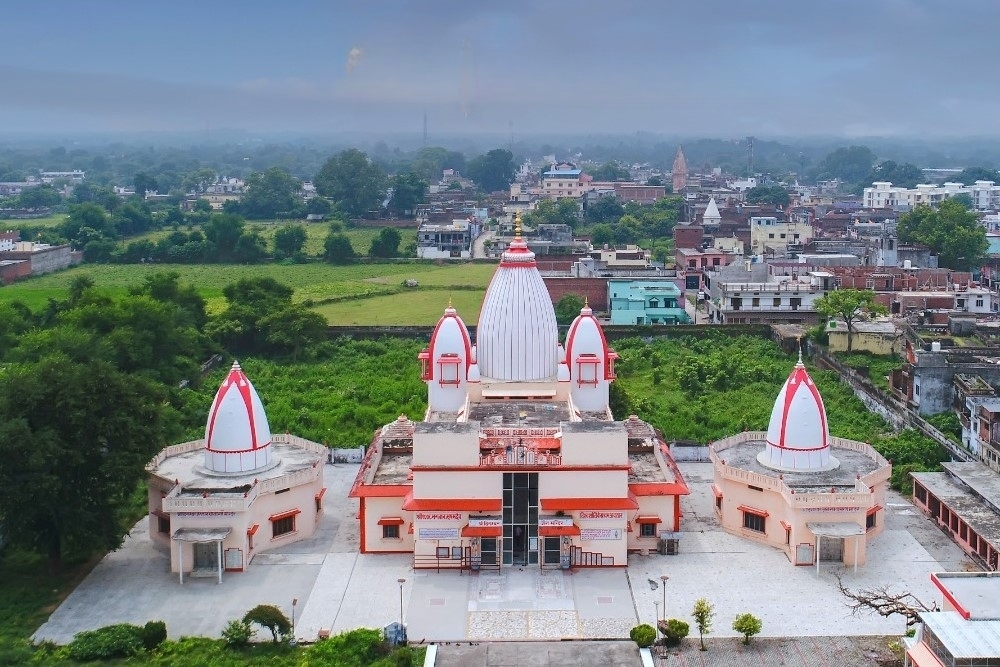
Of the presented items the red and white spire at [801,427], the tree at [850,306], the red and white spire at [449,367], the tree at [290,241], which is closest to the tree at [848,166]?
the tree at [290,241]

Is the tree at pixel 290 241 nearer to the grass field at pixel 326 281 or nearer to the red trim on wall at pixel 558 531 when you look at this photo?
the grass field at pixel 326 281

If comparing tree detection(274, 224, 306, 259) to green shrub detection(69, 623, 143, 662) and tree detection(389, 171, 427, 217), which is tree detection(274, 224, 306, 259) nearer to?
tree detection(389, 171, 427, 217)

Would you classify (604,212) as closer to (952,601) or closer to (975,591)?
(975,591)

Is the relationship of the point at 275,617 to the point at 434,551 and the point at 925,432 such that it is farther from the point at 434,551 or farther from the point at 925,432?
Answer: the point at 925,432

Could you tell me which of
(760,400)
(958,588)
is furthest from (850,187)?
(958,588)

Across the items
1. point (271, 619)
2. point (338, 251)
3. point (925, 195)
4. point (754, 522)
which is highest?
point (925, 195)

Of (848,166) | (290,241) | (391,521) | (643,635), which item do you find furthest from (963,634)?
(848,166)
